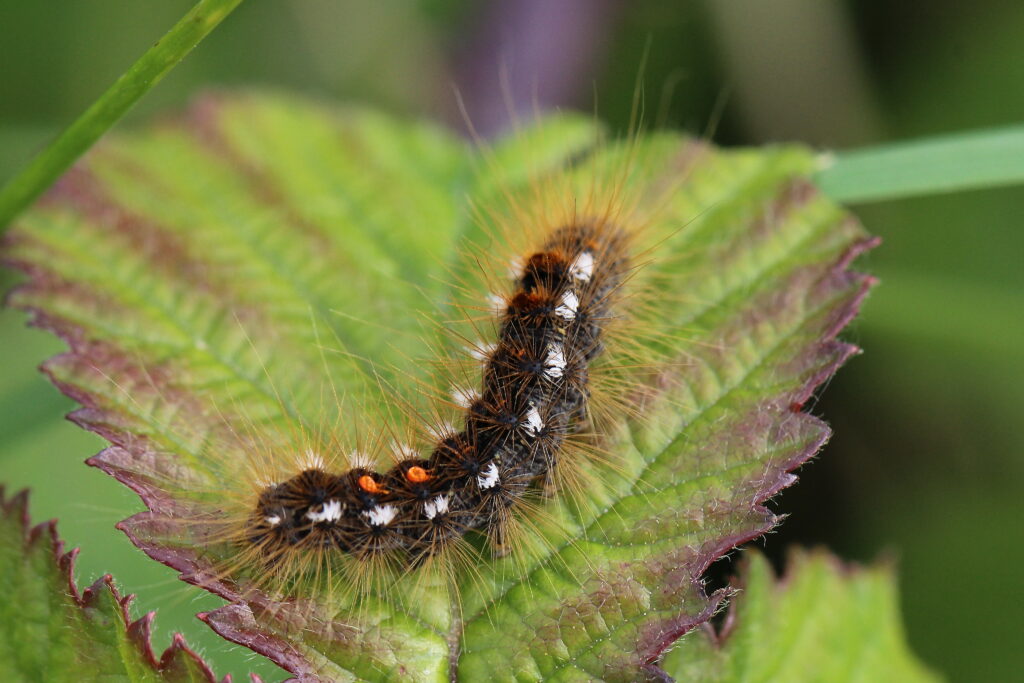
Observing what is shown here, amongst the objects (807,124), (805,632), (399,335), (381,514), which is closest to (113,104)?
(399,335)

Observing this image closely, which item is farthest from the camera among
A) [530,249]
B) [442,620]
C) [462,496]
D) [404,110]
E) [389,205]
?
[404,110]

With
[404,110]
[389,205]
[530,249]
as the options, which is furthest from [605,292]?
[404,110]

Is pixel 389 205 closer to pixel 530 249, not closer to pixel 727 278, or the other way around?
pixel 530 249

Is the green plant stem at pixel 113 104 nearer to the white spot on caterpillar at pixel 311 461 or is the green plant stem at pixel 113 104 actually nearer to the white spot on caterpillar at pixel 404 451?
the white spot on caterpillar at pixel 311 461

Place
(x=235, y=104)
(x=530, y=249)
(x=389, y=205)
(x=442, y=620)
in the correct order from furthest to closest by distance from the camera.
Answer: (x=235, y=104) < (x=389, y=205) < (x=530, y=249) < (x=442, y=620)

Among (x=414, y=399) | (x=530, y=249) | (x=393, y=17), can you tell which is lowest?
(x=414, y=399)

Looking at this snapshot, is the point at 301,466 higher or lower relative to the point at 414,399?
lower
